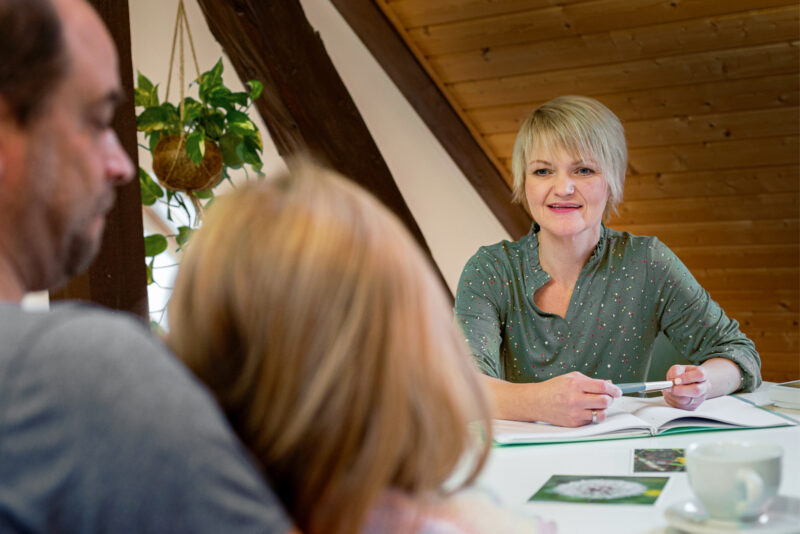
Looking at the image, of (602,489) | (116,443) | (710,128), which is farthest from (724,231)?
(116,443)

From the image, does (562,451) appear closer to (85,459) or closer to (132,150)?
(85,459)

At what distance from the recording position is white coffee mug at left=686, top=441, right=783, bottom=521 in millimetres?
747

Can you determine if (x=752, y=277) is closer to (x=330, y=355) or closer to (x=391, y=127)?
(x=391, y=127)

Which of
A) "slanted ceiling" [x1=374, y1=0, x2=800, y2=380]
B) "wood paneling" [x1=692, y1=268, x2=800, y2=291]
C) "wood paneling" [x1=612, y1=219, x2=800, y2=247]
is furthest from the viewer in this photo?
"wood paneling" [x1=692, y1=268, x2=800, y2=291]

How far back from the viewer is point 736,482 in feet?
2.46

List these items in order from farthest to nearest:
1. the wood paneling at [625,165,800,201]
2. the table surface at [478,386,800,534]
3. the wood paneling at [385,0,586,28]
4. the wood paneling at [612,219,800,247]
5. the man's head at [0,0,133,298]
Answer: the wood paneling at [612,219,800,247], the wood paneling at [625,165,800,201], the wood paneling at [385,0,586,28], the table surface at [478,386,800,534], the man's head at [0,0,133,298]

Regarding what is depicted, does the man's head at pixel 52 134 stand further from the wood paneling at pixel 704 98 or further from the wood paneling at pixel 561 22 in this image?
the wood paneling at pixel 704 98

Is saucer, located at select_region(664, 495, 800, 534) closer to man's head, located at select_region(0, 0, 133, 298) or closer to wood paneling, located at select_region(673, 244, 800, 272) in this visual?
man's head, located at select_region(0, 0, 133, 298)

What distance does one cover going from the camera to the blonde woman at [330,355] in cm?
49

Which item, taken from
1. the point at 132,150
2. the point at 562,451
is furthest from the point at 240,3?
the point at 562,451

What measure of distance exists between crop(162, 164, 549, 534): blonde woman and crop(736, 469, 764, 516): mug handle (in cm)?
33

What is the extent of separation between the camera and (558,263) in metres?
1.87

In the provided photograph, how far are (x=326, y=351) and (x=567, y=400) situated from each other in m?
0.90

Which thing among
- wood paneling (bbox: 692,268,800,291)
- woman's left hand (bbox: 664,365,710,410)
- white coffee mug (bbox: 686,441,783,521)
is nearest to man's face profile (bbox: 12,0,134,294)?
white coffee mug (bbox: 686,441,783,521)
